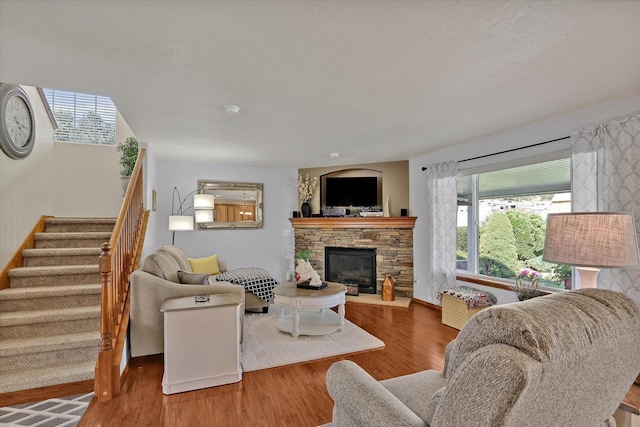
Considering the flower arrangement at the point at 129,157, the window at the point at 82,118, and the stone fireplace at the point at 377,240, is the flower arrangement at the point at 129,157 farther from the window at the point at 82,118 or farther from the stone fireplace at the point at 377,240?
the stone fireplace at the point at 377,240

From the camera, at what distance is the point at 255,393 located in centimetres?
241

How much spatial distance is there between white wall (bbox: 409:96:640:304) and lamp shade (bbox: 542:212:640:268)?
1.55 m

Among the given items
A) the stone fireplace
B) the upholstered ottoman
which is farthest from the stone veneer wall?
the upholstered ottoman

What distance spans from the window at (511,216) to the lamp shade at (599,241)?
64.4 inches

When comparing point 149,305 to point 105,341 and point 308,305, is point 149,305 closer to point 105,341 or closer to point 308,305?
point 105,341

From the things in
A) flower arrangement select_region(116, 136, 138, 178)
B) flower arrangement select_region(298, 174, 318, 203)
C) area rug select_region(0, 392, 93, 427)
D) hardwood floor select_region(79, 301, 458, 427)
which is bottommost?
hardwood floor select_region(79, 301, 458, 427)

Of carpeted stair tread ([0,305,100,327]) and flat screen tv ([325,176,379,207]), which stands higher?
flat screen tv ([325,176,379,207])

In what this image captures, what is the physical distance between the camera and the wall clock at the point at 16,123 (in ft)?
10.3

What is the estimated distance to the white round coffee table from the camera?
3.46 metres

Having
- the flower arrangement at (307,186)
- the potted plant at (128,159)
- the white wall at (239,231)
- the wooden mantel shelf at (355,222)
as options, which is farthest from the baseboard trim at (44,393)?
the flower arrangement at (307,186)

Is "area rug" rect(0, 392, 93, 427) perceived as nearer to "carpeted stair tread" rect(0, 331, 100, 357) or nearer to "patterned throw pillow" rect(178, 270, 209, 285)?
"carpeted stair tread" rect(0, 331, 100, 357)

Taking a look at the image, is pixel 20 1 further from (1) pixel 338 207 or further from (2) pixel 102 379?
(1) pixel 338 207

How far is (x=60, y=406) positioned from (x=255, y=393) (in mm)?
1332

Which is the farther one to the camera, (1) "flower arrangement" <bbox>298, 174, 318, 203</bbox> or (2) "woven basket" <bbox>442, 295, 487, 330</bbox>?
(1) "flower arrangement" <bbox>298, 174, 318, 203</bbox>
